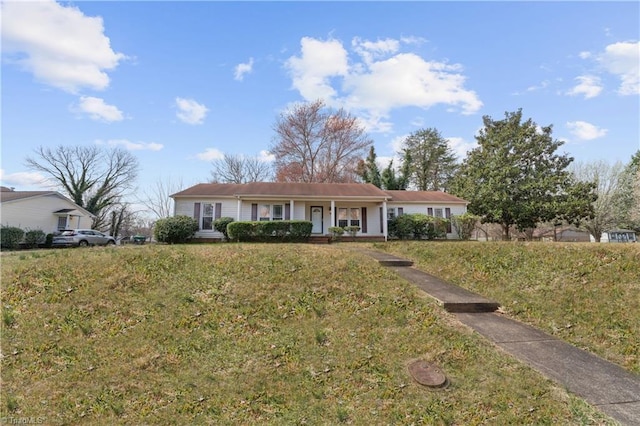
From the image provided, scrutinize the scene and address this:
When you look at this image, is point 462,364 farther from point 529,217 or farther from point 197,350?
point 529,217

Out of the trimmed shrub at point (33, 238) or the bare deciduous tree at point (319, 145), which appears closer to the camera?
the trimmed shrub at point (33, 238)

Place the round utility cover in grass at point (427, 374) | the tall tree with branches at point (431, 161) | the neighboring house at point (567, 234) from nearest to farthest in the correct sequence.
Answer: the round utility cover in grass at point (427, 374) → the neighboring house at point (567, 234) → the tall tree with branches at point (431, 161)

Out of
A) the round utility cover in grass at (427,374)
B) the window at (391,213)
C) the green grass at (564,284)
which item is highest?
the window at (391,213)

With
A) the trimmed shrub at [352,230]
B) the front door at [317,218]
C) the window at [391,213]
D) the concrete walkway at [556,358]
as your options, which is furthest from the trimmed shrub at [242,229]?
the concrete walkway at [556,358]

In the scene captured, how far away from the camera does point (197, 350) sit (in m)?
4.80

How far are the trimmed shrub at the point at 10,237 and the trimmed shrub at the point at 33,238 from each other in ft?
1.42

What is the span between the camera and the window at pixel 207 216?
20.3m

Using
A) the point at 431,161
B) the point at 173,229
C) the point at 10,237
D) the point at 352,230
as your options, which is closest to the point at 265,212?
the point at 173,229

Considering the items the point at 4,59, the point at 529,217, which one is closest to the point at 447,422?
the point at 4,59

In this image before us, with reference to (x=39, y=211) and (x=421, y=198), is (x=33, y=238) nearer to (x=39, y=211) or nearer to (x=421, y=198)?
(x=39, y=211)

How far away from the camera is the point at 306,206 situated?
21.1 m

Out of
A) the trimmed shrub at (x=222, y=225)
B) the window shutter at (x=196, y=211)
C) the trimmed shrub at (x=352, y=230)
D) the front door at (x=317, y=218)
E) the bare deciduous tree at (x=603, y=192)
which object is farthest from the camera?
the bare deciduous tree at (x=603, y=192)

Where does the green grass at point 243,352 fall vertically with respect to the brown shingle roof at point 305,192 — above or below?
below

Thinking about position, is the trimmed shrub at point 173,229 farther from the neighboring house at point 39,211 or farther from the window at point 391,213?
the window at point 391,213
